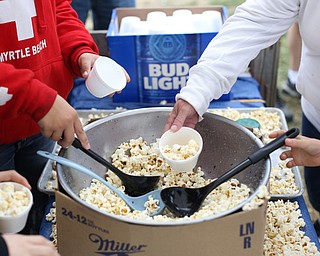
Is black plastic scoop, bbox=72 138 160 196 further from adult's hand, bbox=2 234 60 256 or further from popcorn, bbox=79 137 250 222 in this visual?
adult's hand, bbox=2 234 60 256

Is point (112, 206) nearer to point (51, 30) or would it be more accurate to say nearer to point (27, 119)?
point (27, 119)

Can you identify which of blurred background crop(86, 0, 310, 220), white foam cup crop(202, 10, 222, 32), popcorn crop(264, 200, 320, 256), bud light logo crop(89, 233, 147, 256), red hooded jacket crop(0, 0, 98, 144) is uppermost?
red hooded jacket crop(0, 0, 98, 144)

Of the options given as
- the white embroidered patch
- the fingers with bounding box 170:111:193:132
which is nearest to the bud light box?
the fingers with bounding box 170:111:193:132

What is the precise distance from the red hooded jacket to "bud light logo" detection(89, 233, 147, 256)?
0.28 metres

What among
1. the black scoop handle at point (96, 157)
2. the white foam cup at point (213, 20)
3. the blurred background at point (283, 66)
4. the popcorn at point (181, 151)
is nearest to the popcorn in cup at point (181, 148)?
the popcorn at point (181, 151)

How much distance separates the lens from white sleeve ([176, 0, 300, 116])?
130 centimetres

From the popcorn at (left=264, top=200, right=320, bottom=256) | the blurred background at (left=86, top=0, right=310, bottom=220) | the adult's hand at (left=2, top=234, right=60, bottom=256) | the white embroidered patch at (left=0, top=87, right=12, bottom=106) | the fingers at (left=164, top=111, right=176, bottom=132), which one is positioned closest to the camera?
the adult's hand at (left=2, top=234, right=60, bottom=256)

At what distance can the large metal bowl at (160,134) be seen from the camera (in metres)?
1.20

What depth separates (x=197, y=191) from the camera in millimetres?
1145

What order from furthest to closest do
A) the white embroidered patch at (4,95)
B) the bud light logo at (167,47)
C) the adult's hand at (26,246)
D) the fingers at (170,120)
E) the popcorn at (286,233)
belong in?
the bud light logo at (167,47) < the fingers at (170,120) < the popcorn at (286,233) < the white embroidered patch at (4,95) < the adult's hand at (26,246)

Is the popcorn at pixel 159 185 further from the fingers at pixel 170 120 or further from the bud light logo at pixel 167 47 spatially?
the bud light logo at pixel 167 47

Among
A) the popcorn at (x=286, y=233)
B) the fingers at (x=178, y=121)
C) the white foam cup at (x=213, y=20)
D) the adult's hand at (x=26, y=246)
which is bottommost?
the popcorn at (x=286, y=233)

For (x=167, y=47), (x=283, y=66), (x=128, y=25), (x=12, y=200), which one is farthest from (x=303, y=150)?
(x=283, y=66)

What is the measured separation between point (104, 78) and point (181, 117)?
9.0 inches
